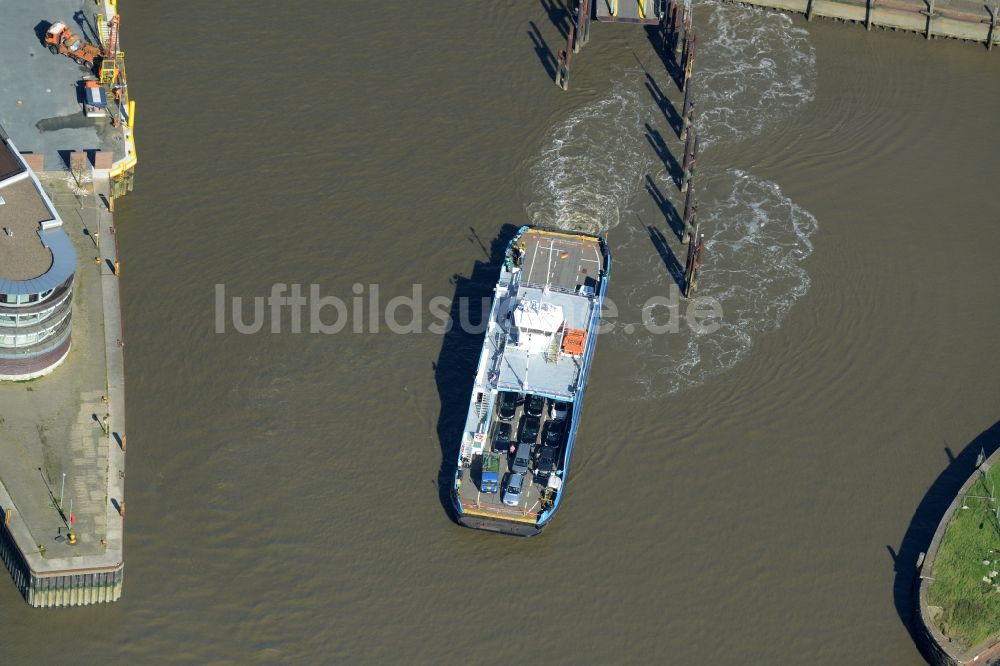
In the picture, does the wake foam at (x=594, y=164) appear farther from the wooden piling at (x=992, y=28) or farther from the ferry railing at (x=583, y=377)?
the wooden piling at (x=992, y=28)

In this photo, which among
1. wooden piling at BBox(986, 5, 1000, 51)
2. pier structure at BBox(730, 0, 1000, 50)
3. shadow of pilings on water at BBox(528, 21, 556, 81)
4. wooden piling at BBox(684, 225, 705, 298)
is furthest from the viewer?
pier structure at BBox(730, 0, 1000, 50)

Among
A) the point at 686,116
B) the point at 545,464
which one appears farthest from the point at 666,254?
the point at 545,464

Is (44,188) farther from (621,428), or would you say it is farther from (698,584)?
(698,584)

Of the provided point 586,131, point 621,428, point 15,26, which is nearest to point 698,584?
point 621,428

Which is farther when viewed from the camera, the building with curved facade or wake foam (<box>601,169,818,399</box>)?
wake foam (<box>601,169,818,399</box>)

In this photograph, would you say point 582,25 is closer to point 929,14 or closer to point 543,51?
point 543,51

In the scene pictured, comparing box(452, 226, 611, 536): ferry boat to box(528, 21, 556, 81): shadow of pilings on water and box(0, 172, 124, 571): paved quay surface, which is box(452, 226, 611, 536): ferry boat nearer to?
box(528, 21, 556, 81): shadow of pilings on water

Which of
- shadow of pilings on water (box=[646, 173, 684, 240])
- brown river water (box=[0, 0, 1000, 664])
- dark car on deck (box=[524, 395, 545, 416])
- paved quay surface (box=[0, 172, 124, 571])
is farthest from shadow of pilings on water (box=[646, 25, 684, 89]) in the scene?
paved quay surface (box=[0, 172, 124, 571])

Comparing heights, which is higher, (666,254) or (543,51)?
(543,51)
